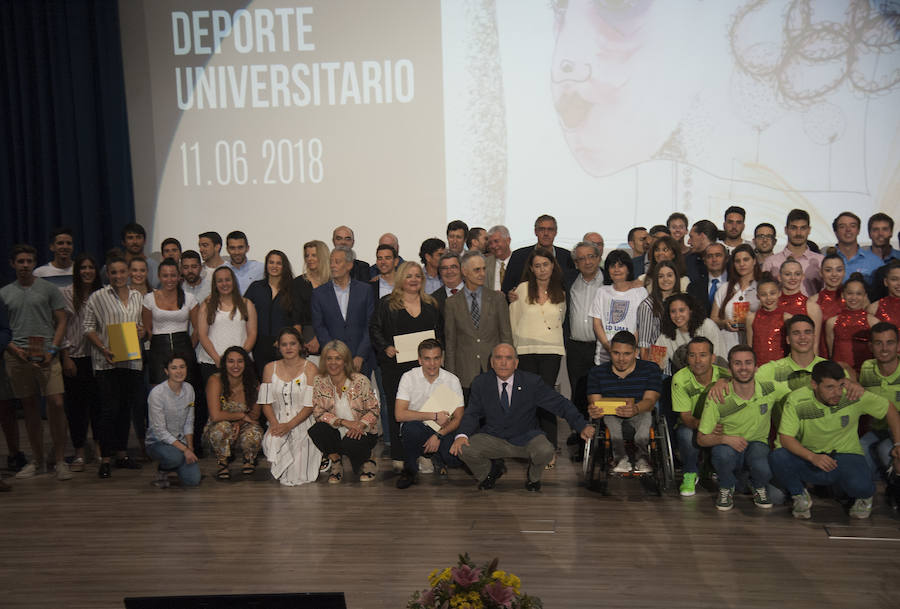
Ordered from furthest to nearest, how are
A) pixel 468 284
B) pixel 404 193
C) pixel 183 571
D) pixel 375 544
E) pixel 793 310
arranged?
pixel 404 193
pixel 468 284
pixel 793 310
pixel 375 544
pixel 183 571

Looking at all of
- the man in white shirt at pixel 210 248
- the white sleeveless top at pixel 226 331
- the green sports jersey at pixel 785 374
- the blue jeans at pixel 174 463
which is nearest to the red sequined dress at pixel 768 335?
the green sports jersey at pixel 785 374

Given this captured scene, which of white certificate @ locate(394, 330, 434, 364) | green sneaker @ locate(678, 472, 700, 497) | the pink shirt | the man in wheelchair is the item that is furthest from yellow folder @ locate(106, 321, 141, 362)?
the pink shirt

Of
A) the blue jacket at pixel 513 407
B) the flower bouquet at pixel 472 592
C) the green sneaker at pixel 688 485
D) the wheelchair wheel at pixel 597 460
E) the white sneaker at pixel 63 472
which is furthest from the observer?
the white sneaker at pixel 63 472

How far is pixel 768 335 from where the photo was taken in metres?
4.71

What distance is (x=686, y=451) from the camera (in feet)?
15.1

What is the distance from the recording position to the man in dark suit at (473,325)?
520 cm

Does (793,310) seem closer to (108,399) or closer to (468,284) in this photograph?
(468,284)

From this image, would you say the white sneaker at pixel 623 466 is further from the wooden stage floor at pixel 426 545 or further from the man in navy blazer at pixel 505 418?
the man in navy blazer at pixel 505 418

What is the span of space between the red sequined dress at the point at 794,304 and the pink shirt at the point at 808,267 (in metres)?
0.50

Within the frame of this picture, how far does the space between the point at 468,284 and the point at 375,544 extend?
188 cm

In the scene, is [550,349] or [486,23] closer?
[550,349]

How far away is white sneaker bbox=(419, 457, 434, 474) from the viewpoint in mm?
5262

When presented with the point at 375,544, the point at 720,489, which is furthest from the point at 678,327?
the point at 375,544

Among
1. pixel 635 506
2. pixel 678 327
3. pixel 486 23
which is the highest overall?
pixel 486 23
